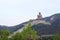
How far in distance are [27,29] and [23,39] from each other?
73 cm

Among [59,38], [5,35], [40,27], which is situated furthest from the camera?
[40,27]

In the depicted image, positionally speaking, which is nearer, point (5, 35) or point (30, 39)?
point (30, 39)

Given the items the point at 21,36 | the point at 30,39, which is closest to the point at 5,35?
the point at 21,36

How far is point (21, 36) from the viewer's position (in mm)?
18891

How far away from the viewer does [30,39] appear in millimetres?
16156

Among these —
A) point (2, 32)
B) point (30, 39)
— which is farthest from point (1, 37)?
point (30, 39)

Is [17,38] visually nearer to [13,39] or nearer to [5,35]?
[13,39]

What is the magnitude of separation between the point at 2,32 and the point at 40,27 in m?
57.5

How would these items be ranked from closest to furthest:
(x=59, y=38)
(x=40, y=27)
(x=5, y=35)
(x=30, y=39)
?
(x=30, y=39) → (x=5, y=35) → (x=59, y=38) → (x=40, y=27)

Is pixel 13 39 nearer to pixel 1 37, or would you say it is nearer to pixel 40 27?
pixel 1 37

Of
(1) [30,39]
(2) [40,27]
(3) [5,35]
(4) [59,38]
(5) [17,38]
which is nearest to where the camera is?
(1) [30,39]

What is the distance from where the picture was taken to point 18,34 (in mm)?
18953

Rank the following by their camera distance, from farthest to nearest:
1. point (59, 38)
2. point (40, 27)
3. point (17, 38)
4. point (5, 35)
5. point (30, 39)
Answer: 1. point (40, 27)
2. point (59, 38)
3. point (5, 35)
4. point (17, 38)
5. point (30, 39)

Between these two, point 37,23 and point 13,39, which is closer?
point 13,39
